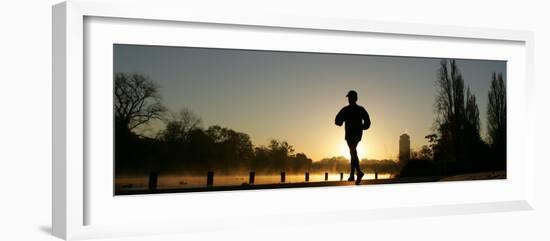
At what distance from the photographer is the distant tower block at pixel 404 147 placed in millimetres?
10266

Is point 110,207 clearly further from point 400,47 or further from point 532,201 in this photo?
point 532,201

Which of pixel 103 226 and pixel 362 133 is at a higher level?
pixel 362 133

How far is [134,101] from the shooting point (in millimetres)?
8859

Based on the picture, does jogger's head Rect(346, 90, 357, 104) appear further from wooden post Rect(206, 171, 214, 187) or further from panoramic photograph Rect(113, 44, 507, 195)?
wooden post Rect(206, 171, 214, 187)

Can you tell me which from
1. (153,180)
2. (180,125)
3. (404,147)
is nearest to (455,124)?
(404,147)

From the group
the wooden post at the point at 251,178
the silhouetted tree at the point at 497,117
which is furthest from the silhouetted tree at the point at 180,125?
the silhouetted tree at the point at 497,117

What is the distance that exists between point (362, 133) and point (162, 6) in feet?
8.85

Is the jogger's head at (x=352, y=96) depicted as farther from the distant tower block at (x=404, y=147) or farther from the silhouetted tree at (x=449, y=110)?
the silhouetted tree at (x=449, y=110)

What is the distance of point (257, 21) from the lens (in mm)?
9172

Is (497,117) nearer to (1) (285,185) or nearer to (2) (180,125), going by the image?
(1) (285,185)

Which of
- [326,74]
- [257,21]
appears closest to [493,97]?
[326,74]

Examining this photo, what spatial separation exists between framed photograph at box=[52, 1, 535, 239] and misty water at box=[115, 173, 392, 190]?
0.01m

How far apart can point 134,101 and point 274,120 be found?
1.52 meters

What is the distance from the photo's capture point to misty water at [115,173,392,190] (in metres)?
8.81
